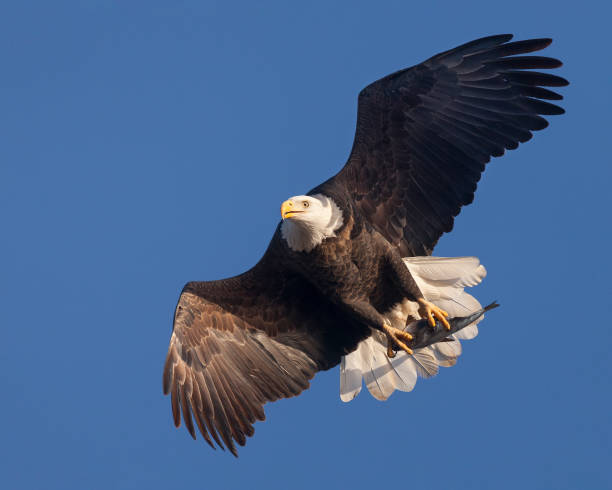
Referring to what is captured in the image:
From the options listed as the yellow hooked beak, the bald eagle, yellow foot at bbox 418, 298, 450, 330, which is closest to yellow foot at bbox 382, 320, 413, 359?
the bald eagle

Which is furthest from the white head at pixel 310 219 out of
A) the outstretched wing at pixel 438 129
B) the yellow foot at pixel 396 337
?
the yellow foot at pixel 396 337

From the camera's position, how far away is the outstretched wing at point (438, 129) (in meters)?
10.0

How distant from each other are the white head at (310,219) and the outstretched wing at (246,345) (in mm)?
394

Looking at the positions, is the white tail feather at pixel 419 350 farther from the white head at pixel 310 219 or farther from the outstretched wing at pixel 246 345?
the white head at pixel 310 219

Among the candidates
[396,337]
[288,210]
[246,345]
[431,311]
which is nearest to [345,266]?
[288,210]

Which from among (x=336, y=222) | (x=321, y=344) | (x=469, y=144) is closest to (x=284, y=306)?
(x=321, y=344)

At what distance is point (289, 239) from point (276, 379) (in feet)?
4.45

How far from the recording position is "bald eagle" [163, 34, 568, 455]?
32.6 ft

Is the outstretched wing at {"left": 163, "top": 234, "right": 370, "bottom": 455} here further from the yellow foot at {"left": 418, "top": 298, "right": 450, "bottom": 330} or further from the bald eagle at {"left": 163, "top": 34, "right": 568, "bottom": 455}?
the yellow foot at {"left": 418, "top": 298, "right": 450, "bottom": 330}

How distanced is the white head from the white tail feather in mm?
1086

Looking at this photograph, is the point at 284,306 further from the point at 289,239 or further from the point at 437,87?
the point at 437,87

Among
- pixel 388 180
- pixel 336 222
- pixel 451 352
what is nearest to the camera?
pixel 336 222

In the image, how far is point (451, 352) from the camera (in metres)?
10.8

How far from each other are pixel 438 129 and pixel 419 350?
2150 mm
